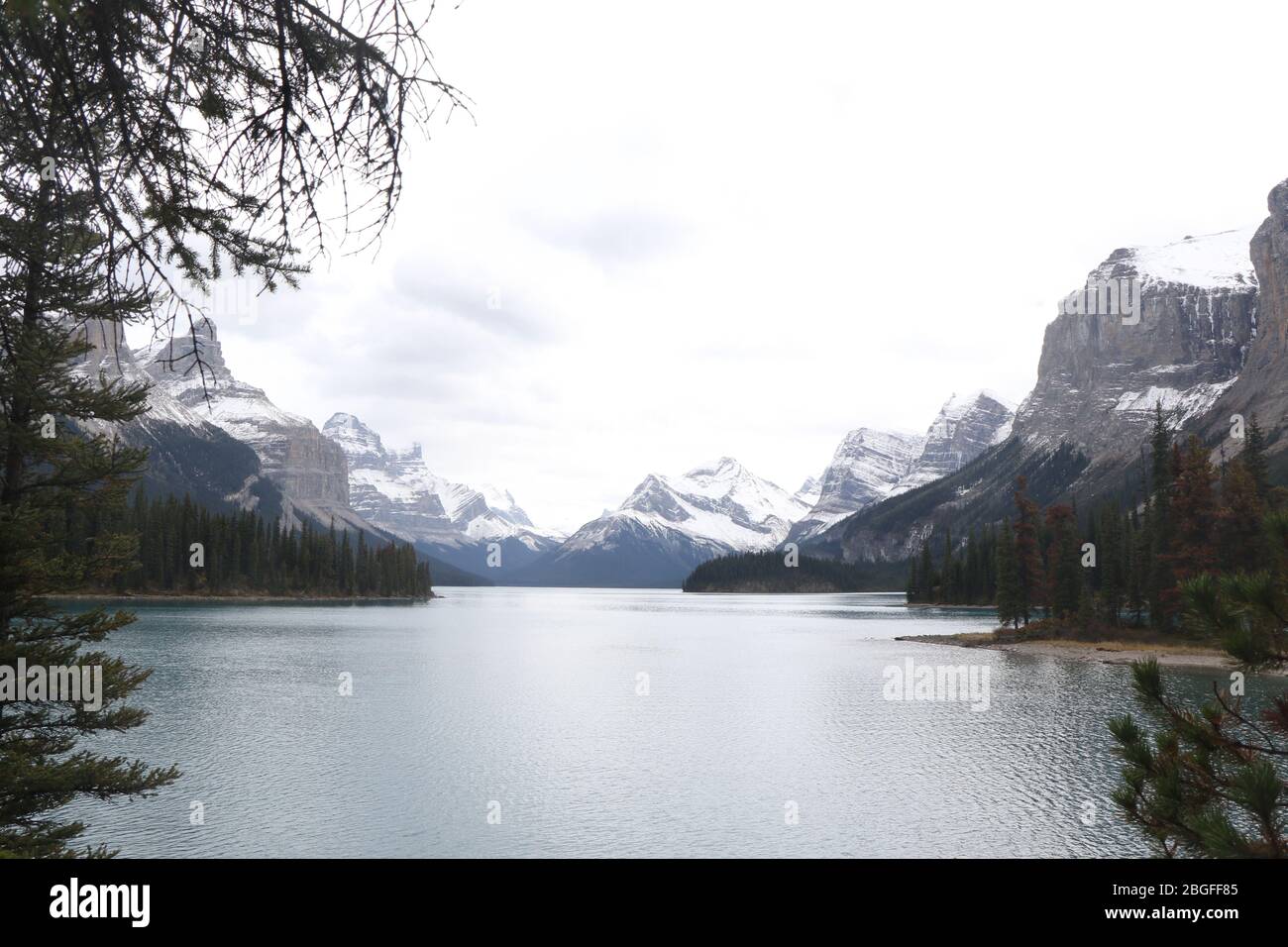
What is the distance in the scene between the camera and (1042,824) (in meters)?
23.7

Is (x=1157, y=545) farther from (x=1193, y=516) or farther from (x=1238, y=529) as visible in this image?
(x=1238, y=529)

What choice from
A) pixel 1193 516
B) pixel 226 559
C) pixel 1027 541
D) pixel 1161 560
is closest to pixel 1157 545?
pixel 1161 560

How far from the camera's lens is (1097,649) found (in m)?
69.7

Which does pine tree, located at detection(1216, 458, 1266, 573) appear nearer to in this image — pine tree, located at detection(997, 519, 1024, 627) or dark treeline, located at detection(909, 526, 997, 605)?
pine tree, located at detection(997, 519, 1024, 627)

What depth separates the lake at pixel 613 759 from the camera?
22719mm

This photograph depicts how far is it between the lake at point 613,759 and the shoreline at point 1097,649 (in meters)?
4.40

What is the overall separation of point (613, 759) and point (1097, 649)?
180 ft

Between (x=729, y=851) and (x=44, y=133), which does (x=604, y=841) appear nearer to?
(x=729, y=851)

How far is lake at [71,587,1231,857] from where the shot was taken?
74.5 ft

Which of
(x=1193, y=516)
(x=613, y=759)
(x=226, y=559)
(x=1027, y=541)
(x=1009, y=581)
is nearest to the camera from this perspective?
(x=613, y=759)

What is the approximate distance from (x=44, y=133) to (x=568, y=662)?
65.0m

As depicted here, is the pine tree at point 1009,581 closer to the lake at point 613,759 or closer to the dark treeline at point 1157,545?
the dark treeline at point 1157,545
